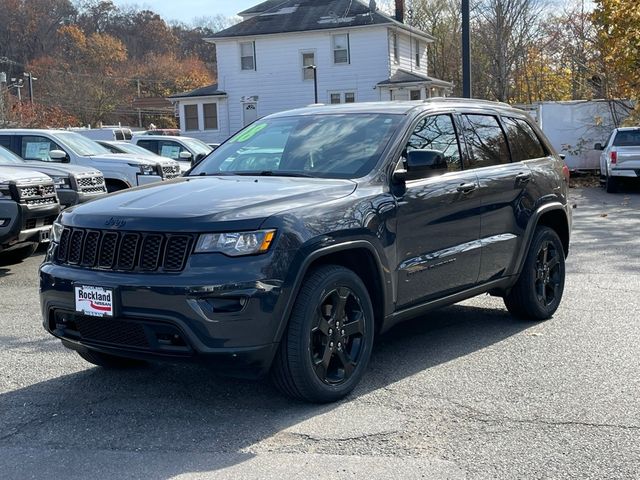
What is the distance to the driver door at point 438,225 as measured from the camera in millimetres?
5371

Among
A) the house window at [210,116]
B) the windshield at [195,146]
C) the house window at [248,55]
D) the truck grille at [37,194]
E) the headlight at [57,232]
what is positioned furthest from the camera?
the house window at [210,116]

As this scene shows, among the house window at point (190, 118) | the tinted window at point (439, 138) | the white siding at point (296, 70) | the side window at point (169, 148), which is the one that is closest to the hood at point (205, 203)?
the tinted window at point (439, 138)

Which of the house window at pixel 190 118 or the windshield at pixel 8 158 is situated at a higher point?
the house window at pixel 190 118

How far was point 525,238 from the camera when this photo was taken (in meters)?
6.65

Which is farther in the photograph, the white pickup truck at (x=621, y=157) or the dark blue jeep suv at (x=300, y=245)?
the white pickup truck at (x=621, y=157)

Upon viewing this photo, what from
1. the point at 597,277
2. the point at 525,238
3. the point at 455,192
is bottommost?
the point at 597,277

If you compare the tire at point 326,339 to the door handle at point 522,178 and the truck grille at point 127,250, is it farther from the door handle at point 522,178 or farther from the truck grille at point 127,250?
the door handle at point 522,178

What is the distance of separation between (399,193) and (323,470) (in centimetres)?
208

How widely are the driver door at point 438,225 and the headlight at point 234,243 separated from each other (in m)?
1.21

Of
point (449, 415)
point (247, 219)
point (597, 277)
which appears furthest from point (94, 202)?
point (597, 277)

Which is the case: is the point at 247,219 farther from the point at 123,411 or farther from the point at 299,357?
the point at 123,411

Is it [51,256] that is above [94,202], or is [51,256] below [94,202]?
below

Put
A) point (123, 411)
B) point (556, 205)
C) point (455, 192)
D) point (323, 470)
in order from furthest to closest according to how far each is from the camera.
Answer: point (556, 205)
point (455, 192)
point (123, 411)
point (323, 470)

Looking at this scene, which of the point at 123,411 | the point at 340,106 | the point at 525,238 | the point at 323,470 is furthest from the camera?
the point at 525,238
